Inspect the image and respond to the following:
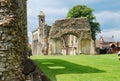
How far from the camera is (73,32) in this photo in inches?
2191

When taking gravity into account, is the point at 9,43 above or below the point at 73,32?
below

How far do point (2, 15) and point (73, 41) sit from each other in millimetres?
67475

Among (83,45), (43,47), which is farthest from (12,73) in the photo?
(43,47)

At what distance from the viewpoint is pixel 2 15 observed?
6688mm

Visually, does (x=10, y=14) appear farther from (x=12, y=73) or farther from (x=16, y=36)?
(x=12, y=73)

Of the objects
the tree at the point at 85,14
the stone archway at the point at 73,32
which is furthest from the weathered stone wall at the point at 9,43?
the tree at the point at 85,14

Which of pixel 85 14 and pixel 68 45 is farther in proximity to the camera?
pixel 85 14

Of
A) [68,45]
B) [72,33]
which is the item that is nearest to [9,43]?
[72,33]

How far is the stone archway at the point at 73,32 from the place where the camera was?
54594 mm

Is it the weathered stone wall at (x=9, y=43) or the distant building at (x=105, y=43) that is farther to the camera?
the distant building at (x=105, y=43)

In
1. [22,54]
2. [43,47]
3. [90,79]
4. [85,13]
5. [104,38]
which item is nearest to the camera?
[22,54]

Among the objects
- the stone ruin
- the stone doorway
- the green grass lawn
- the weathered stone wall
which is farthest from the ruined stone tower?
the weathered stone wall

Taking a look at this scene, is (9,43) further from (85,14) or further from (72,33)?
(85,14)

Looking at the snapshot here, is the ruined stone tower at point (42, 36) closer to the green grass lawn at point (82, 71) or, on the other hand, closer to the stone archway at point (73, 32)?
the stone archway at point (73, 32)
